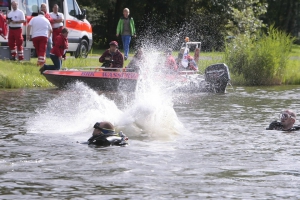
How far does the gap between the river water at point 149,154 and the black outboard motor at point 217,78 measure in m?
4.39

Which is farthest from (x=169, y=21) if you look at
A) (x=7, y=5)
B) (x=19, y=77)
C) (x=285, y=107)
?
(x=285, y=107)

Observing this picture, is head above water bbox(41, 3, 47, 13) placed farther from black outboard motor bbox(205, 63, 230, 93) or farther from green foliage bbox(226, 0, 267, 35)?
green foliage bbox(226, 0, 267, 35)

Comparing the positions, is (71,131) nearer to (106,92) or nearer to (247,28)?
(106,92)

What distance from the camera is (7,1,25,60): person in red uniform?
2761cm

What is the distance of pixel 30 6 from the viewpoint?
98.0 ft

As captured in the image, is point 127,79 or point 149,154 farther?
point 127,79

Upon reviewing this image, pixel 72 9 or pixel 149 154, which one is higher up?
pixel 72 9

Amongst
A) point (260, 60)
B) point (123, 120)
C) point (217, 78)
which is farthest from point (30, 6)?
point (123, 120)

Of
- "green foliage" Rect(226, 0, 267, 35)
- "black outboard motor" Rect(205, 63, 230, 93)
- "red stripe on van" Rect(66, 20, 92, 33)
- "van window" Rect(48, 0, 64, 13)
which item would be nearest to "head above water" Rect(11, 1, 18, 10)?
"van window" Rect(48, 0, 64, 13)

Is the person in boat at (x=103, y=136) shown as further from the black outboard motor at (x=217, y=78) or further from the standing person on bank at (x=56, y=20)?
the standing person on bank at (x=56, y=20)

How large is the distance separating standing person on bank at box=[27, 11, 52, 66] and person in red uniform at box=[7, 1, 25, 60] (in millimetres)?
407

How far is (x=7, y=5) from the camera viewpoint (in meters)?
29.3

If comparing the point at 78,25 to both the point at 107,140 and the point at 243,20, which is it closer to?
the point at 243,20

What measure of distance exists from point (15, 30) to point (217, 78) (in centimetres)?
689
